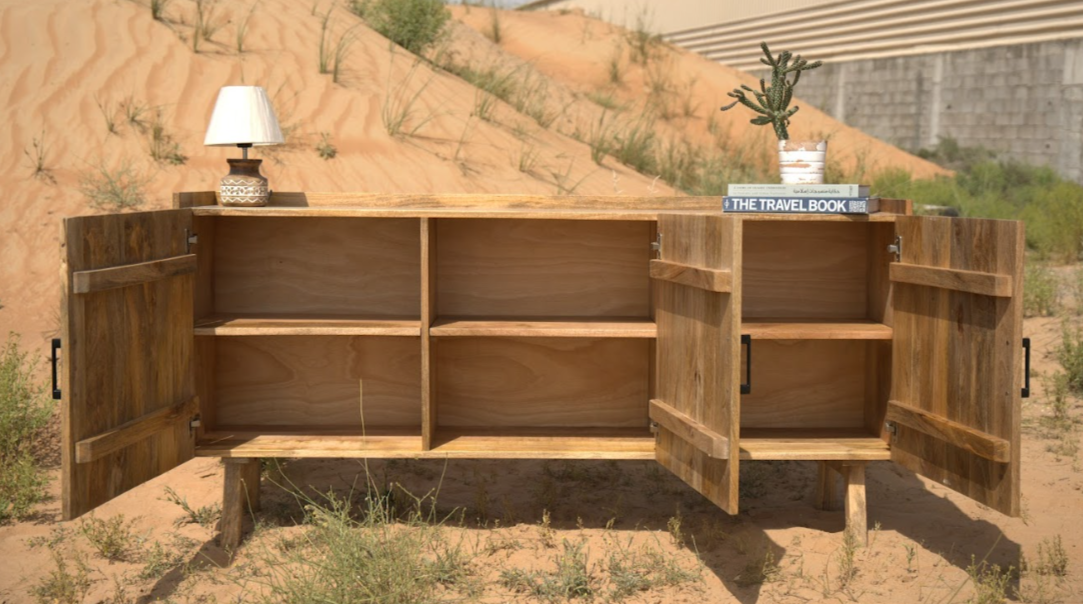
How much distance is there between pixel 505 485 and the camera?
516cm

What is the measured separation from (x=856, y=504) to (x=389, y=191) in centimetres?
536

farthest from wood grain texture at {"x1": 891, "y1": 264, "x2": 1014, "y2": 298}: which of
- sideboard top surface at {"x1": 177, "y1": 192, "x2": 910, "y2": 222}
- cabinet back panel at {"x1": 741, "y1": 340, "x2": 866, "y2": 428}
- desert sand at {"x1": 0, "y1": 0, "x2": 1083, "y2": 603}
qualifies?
desert sand at {"x1": 0, "y1": 0, "x2": 1083, "y2": 603}

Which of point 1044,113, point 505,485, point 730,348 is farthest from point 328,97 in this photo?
point 1044,113

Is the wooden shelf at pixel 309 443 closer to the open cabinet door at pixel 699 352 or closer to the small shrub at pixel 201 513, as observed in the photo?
the small shrub at pixel 201 513

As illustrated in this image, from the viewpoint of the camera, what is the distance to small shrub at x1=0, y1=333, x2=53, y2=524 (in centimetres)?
466

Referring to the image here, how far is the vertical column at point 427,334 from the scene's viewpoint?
405 centimetres

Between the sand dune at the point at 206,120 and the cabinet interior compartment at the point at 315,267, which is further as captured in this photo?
the sand dune at the point at 206,120

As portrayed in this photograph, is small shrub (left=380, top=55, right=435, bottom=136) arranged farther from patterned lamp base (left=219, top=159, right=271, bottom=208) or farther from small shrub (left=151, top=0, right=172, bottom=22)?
patterned lamp base (left=219, top=159, right=271, bottom=208)

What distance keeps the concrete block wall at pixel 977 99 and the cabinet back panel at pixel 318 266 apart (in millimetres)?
13896

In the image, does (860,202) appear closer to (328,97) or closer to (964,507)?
(964,507)

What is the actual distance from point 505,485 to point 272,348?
1299 mm

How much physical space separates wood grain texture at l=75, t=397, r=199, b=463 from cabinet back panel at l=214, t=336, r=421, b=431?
44cm

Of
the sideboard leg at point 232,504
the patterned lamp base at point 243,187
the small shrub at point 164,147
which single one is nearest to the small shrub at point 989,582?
the sideboard leg at point 232,504

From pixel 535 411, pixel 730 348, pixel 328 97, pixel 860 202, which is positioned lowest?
pixel 535 411
